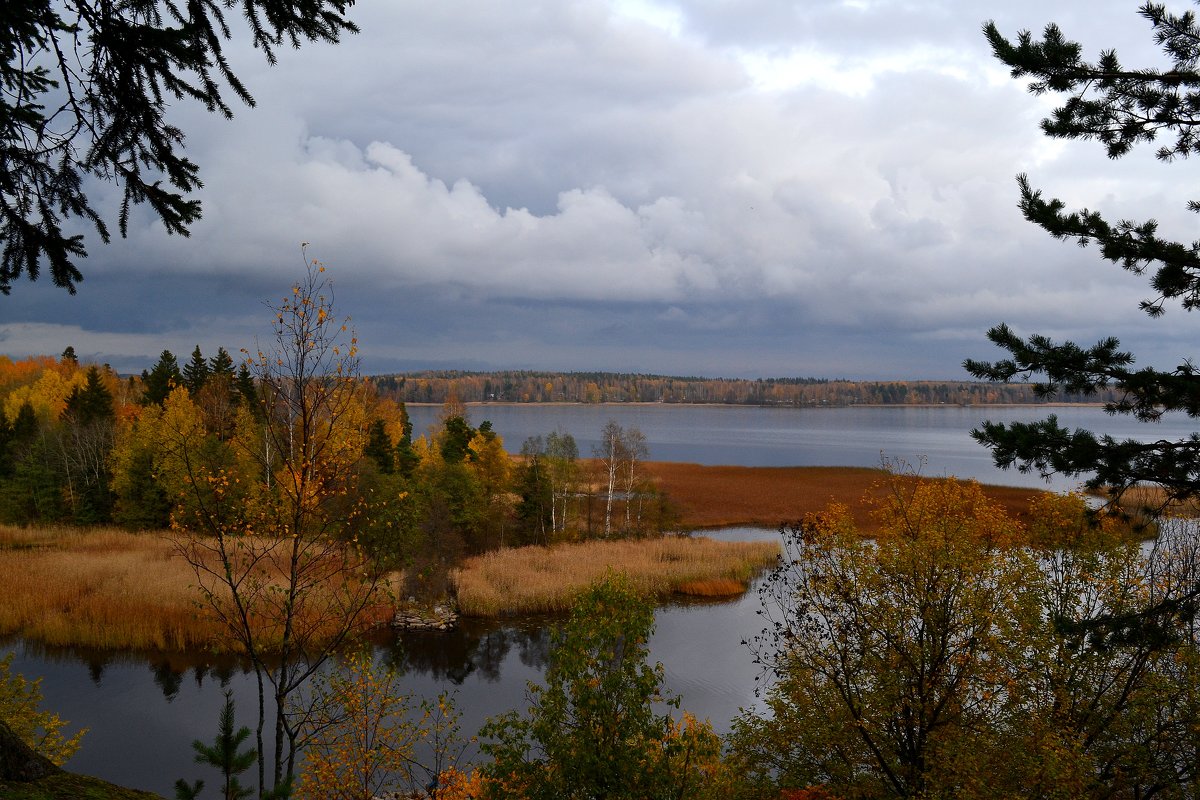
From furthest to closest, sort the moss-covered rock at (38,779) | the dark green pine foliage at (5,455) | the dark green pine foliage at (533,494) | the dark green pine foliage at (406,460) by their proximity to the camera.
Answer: the dark green pine foliage at (406,460) → the dark green pine foliage at (5,455) → the dark green pine foliage at (533,494) → the moss-covered rock at (38,779)

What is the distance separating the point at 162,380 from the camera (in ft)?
181

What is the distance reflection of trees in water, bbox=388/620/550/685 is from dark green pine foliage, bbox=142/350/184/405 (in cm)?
3524

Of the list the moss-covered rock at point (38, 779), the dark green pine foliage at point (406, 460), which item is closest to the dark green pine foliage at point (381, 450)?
the dark green pine foliage at point (406, 460)

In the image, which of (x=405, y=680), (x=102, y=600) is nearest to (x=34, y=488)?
(x=102, y=600)

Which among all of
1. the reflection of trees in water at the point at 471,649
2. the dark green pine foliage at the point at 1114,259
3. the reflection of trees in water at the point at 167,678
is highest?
the dark green pine foliage at the point at 1114,259

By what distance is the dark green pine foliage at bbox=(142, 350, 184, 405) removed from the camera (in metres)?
54.0

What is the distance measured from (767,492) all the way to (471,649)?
42.5m

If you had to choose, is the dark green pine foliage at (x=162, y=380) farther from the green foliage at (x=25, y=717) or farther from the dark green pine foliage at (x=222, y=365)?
the green foliage at (x=25, y=717)

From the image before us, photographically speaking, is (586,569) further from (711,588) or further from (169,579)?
(169,579)

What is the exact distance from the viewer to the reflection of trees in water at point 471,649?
A: 25.3m

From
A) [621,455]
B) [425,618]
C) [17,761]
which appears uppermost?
[17,761]

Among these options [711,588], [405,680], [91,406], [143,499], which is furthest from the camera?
[91,406]

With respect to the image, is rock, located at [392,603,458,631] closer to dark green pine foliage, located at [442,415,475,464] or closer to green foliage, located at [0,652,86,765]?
green foliage, located at [0,652,86,765]

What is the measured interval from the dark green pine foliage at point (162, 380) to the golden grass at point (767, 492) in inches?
1509
